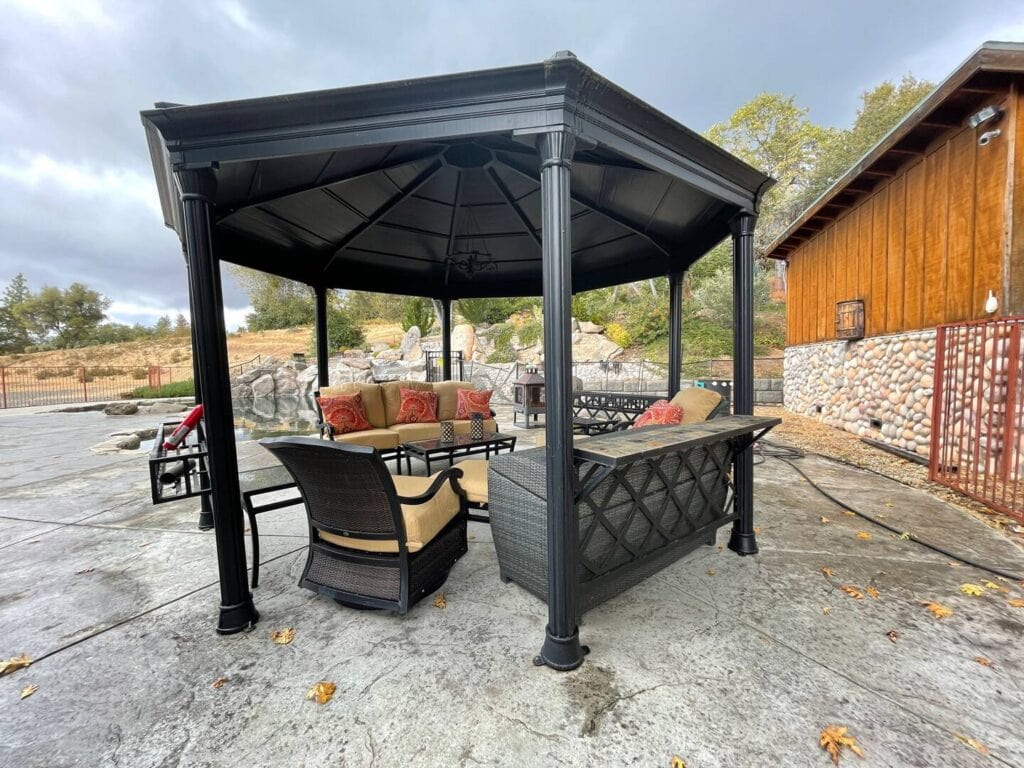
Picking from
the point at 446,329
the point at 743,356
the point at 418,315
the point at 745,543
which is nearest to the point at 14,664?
the point at 745,543

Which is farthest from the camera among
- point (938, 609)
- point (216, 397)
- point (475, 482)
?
point (475, 482)

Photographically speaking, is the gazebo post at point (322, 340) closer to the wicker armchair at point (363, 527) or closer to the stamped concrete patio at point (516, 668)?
the stamped concrete patio at point (516, 668)

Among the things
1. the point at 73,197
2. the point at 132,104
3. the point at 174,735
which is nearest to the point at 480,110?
the point at 174,735

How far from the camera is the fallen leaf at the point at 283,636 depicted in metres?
1.87

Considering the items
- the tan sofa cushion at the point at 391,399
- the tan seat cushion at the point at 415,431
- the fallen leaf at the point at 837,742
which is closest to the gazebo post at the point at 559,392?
the fallen leaf at the point at 837,742

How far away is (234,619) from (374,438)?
8.67ft

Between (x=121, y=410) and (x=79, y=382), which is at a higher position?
(x=79, y=382)

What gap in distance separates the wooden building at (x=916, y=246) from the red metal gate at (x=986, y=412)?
563 mm

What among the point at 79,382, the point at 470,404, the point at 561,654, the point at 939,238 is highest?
the point at 939,238

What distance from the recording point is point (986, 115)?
4.03 meters

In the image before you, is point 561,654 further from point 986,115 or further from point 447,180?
point 986,115

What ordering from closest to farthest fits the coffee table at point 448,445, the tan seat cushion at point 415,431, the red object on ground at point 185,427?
the red object on ground at point 185,427 < the coffee table at point 448,445 < the tan seat cushion at point 415,431

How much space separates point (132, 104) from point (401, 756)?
25713mm

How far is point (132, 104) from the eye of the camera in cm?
1703
